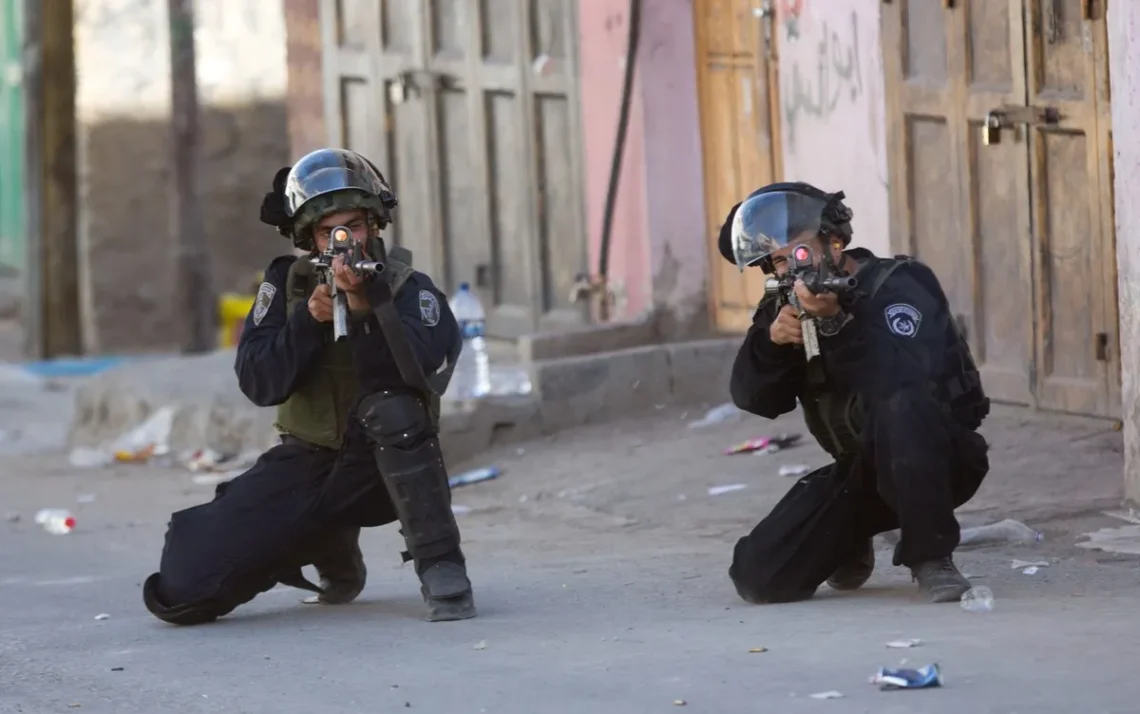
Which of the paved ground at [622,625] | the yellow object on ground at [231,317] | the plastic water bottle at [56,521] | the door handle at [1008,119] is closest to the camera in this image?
the paved ground at [622,625]

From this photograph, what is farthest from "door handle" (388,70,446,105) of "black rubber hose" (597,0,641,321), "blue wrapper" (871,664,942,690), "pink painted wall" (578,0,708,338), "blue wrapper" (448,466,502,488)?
"blue wrapper" (871,664,942,690)

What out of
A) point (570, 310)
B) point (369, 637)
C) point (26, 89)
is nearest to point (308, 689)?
point (369, 637)

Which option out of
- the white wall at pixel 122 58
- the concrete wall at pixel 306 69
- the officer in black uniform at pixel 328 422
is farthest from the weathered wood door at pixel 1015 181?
the white wall at pixel 122 58

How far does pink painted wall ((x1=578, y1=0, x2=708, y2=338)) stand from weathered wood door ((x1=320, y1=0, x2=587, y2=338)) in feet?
1.16

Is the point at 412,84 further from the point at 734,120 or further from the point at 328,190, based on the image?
the point at 328,190

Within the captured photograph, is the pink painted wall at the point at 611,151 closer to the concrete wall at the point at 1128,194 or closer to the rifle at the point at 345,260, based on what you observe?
the concrete wall at the point at 1128,194

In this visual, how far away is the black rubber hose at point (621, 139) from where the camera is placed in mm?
9984

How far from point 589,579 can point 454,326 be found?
99 centimetres

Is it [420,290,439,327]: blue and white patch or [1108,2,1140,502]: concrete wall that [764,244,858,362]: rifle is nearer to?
[420,290,439,327]: blue and white patch

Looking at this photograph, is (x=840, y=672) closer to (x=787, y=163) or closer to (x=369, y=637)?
(x=369, y=637)

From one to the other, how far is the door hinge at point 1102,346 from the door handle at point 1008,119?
76 cm

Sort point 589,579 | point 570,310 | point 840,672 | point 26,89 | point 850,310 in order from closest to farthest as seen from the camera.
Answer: point 840,672
point 850,310
point 589,579
point 570,310
point 26,89

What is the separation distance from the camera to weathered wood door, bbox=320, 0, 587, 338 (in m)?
10.7

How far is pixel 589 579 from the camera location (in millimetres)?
6461
